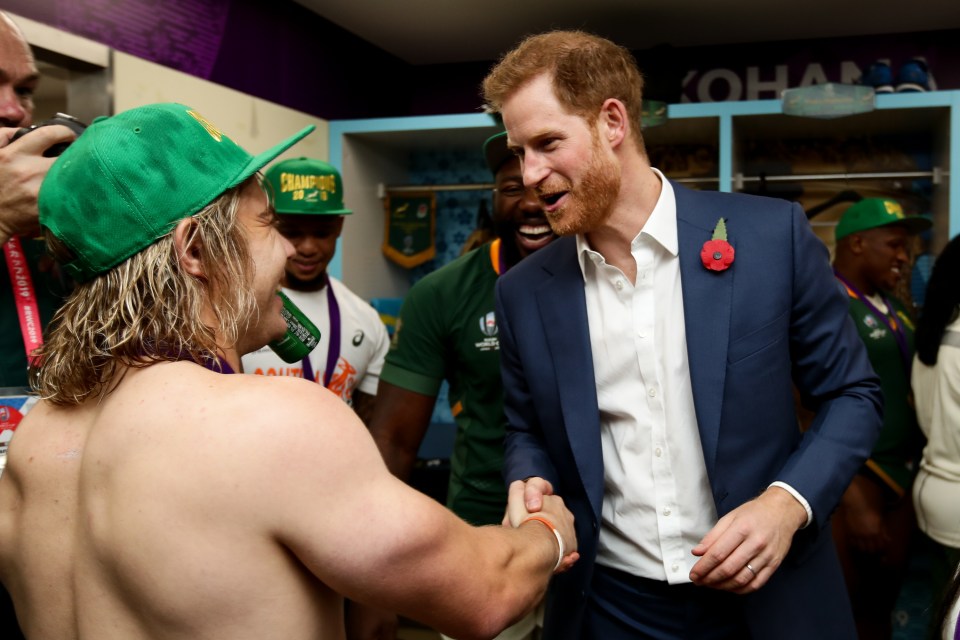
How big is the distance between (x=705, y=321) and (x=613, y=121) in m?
0.45

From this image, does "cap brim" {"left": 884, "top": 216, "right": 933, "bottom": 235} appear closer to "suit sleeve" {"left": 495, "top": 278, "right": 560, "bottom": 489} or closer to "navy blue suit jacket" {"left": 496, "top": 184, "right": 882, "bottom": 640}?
"navy blue suit jacket" {"left": 496, "top": 184, "right": 882, "bottom": 640}

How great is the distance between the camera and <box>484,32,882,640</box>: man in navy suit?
1534mm

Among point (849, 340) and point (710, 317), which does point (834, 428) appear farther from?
point (710, 317)

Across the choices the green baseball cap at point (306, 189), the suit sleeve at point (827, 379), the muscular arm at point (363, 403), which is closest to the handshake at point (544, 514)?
the suit sleeve at point (827, 379)

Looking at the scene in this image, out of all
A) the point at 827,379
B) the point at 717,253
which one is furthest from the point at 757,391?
the point at 717,253

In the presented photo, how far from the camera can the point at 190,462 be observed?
0.94 m

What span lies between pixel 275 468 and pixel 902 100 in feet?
11.5

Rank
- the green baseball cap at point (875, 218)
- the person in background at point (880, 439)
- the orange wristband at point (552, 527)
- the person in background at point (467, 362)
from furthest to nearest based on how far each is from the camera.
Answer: the green baseball cap at point (875, 218) < the person in background at point (880, 439) < the person in background at point (467, 362) < the orange wristband at point (552, 527)

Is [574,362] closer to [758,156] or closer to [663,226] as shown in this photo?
[663,226]

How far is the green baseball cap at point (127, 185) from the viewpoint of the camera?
104 centimetres

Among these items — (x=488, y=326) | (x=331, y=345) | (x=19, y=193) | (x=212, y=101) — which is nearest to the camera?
(x=19, y=193)

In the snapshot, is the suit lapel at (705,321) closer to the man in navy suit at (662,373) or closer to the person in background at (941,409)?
the man in navy suit at (662,373)

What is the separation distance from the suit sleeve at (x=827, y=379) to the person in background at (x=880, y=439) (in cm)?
Result: 186

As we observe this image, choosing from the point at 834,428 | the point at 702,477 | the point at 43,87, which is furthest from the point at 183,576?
the point at 43,87
